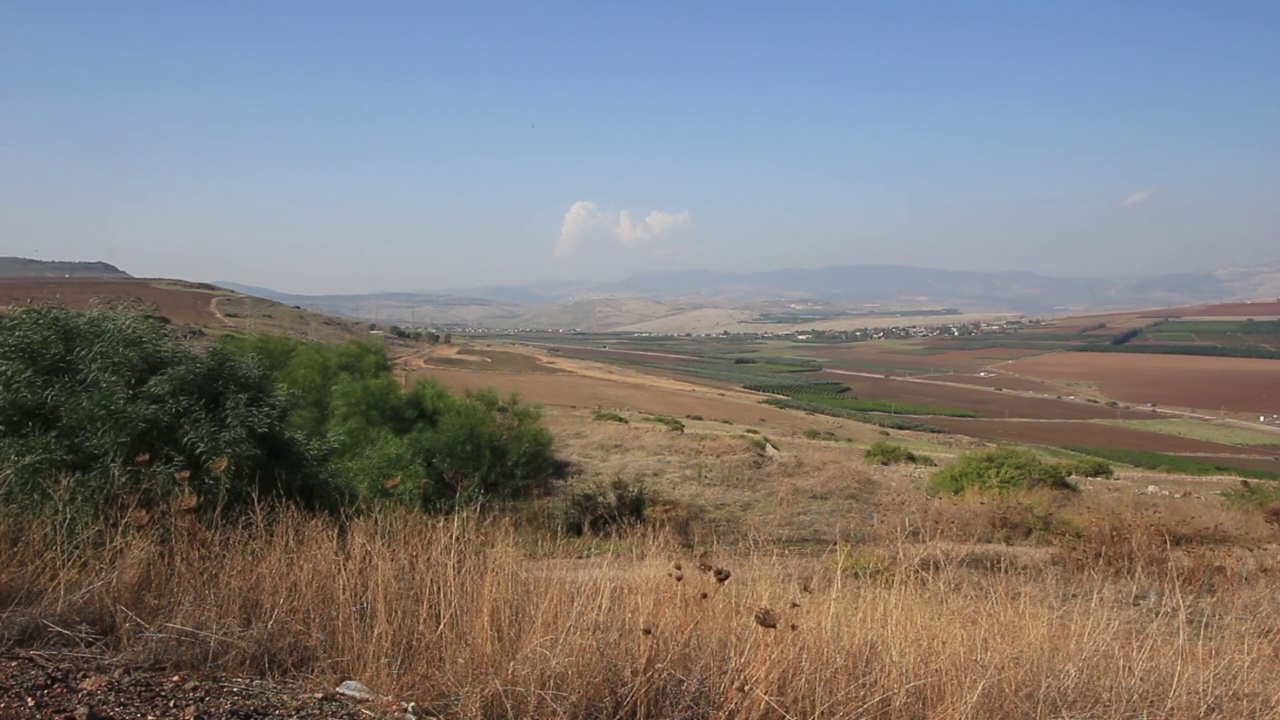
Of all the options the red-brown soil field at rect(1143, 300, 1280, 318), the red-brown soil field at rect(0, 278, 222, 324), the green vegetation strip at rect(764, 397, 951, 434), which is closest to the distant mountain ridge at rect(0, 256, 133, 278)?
the red-brown soil field at rect(0, 278, 222, 324)

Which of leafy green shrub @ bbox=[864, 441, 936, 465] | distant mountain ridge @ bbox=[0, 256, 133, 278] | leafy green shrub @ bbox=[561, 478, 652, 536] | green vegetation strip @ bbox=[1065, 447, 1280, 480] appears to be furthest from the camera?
distant mountain ridge @ bbox=[0, 256, 133, 278]

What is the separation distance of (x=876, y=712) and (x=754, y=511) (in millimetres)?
16768

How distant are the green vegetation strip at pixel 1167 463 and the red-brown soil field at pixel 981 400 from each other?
14.1 meters

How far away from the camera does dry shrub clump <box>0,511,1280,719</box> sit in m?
4.08

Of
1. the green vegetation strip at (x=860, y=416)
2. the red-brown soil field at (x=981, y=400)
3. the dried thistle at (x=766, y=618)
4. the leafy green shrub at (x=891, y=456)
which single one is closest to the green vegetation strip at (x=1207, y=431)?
the red-brown soil field at (x=981, y=400)

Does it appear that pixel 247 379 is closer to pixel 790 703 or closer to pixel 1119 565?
pixel 790 703

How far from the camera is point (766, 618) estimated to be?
4.23 meters

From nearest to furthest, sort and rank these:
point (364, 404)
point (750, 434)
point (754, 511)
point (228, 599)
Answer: point (228, 599)
point (754, 511)
point (364, 404)
point (750, 434)

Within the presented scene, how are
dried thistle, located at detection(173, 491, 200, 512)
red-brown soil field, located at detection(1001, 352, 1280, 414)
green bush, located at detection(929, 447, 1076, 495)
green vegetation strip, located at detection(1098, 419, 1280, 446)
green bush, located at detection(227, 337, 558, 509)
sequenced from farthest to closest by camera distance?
red-brown soil field, located at detection(1001, 352, 1280, 414), green vegetation strip, located at detection(1098, 419, 1280, 446), green bush, located at detection(929, 447, 1076, 495), green bush, located at detection(227, 337, 558, 509), dried thistle, located at detection(173, 491, 200, 512)

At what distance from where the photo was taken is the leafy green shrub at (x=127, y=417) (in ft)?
26.7

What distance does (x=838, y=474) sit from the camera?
2577 cm

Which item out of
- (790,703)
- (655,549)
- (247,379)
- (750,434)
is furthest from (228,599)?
(750,434)

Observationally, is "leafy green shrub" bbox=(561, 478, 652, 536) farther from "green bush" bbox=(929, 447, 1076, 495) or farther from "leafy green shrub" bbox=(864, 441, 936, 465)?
"leafy green shrub" bbox=(864, 441, 936, 465)

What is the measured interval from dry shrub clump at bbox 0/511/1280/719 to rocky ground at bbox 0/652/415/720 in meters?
0.19
